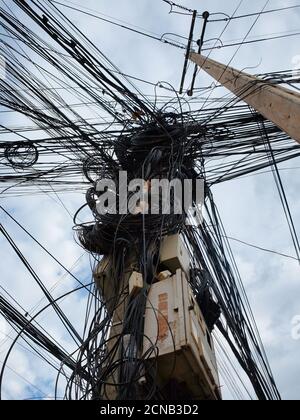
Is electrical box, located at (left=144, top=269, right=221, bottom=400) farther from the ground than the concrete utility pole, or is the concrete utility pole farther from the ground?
the concrete utility pole

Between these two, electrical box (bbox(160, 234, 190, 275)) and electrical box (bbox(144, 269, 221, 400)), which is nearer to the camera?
electrical box (bbox(144, 269, 221, 400))

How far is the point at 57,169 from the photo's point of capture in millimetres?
4660

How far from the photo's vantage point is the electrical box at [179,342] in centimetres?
241

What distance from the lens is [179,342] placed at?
2396 millimetres

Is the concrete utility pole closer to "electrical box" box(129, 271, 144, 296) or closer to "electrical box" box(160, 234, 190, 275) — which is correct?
"electrical box" box(160, 234, 190, 275)

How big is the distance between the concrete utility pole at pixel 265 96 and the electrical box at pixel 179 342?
126 cm

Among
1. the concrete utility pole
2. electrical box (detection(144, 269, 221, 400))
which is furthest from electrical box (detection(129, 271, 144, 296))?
the concrete utility pole

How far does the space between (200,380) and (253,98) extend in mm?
2219

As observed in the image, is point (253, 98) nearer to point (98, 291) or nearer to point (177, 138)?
point (177, 138)

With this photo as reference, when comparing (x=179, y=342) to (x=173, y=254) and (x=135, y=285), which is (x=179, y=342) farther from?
(x=173, y=254)

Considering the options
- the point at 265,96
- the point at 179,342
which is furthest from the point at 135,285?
the point at 265,96

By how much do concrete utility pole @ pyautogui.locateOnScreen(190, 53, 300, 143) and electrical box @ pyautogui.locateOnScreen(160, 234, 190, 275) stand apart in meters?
1.26

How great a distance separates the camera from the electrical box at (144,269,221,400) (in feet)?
7.91

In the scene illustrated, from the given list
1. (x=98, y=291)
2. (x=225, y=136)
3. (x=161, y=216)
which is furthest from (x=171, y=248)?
(x=225, y=136)
